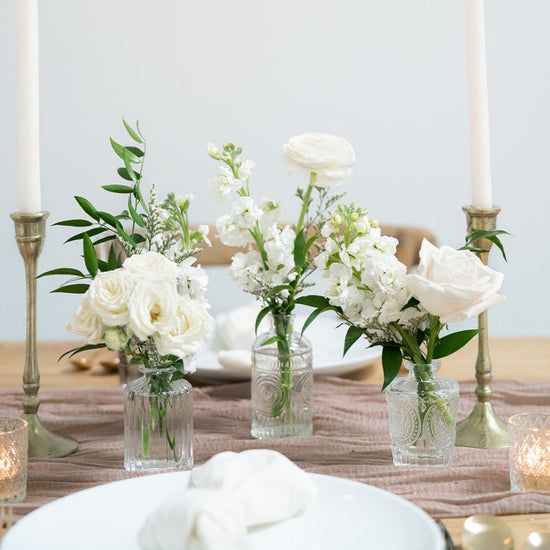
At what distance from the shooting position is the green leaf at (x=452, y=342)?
1.11 m

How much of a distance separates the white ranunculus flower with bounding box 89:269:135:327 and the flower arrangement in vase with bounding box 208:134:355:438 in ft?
0.58

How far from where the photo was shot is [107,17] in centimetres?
308

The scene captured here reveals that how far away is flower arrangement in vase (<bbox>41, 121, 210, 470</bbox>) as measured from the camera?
1022 millimetres

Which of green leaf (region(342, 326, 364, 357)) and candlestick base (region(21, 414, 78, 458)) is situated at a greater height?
green leaf (region(342, 326, 364, 357))

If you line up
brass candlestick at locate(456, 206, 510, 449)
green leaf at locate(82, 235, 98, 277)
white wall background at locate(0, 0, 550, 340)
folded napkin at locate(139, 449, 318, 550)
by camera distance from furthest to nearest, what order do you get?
white wall background at locate(0, 0, 550, 340) → brass candlestick at locate(456, 206, 510, 449) → green leaf at locate(82, 235, 98, 277) → folded napkin at locate(139, 449, 318, 550)

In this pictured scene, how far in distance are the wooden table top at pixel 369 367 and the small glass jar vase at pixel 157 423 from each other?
0.40m

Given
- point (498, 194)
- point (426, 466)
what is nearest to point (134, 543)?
point (426, 466)

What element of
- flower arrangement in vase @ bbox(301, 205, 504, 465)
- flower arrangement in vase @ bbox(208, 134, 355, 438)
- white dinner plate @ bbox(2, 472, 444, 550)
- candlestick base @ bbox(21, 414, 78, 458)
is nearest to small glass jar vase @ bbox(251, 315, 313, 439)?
flower arrangement in vase @ bbox(208, 134, 355, 438)

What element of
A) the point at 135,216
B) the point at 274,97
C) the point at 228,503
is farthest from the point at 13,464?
the point at 274,97

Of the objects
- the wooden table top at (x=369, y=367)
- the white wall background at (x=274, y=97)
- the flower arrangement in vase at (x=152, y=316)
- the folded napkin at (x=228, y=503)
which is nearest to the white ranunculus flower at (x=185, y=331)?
the flower arrangement in vase at (x=152, y=316)

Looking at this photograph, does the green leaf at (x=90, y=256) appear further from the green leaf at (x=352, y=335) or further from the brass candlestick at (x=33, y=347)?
the green leaf at (x=352, y=335)

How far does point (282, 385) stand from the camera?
4.04 ft

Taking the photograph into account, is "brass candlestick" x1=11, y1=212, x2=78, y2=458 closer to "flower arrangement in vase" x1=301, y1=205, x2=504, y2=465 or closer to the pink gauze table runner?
the pink gauze table runner

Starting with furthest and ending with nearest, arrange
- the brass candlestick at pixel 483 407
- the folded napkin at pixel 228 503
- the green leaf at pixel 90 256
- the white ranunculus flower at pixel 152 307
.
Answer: the brass candlestick at pixel 483 407
the green leaf at pixel 90 256
the white ranunculus flower at pixel 152 307
the folded napkin at pixel 228 503
